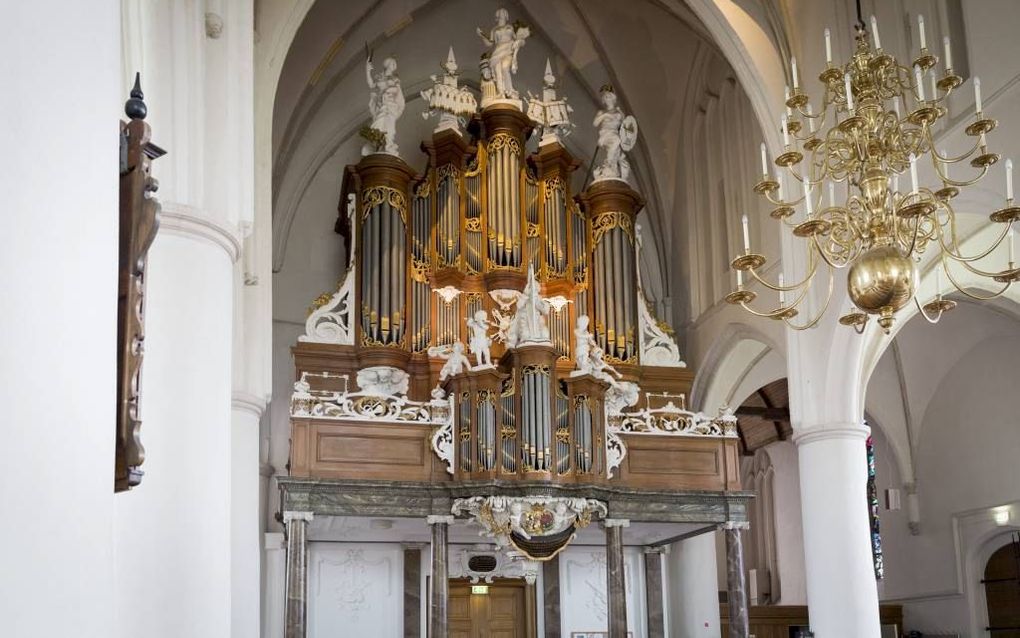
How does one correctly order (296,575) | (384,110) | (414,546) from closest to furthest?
(296,575)
(414,546)
(384,110)

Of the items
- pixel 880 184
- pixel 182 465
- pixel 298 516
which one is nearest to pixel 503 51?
pixel 298 516

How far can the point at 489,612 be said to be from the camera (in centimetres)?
1717

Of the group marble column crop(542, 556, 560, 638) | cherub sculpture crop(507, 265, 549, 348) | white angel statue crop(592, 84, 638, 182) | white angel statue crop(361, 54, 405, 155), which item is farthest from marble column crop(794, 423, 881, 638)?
white angel statue crop(361, 54, 405, 155)

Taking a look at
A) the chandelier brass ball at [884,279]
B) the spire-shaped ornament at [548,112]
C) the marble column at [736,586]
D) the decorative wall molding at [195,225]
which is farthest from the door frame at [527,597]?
the chandelier brass ball at [884,279]

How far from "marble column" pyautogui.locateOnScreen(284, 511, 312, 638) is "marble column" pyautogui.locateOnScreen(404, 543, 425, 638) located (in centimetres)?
331

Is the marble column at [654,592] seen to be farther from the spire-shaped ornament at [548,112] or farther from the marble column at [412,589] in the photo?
the spire-shaped ornament at [548,112]

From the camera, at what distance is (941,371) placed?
19.5 m

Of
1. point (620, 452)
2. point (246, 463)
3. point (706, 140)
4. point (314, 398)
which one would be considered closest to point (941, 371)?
point (706, 140)

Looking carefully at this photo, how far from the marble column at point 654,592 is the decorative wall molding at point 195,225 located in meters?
11.1

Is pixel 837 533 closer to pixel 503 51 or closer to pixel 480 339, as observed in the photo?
pixel 480 339

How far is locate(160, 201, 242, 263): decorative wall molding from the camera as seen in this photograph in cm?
811

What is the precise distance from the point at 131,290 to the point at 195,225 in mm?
4568

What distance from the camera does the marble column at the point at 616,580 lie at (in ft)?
46.6

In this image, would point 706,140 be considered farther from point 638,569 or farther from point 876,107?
point 876,107
